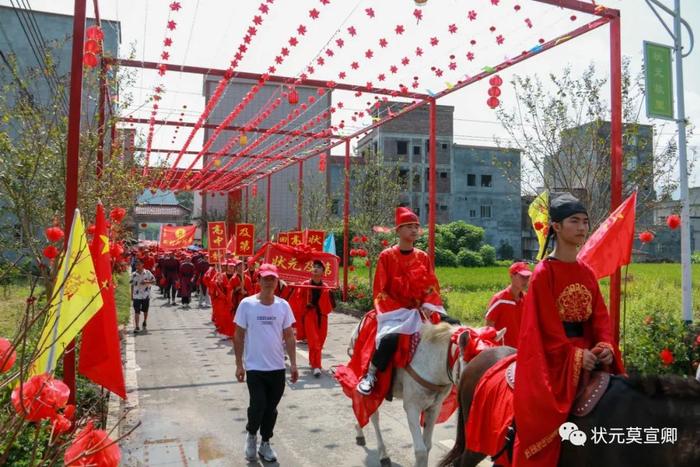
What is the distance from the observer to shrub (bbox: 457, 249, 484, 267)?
41.2 meters

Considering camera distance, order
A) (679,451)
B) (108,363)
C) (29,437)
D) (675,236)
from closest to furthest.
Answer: (679,451) → (108,363) → (29,437) → (675,236)

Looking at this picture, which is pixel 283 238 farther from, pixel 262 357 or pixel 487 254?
pixel 487 254

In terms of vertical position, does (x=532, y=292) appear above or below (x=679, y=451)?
above

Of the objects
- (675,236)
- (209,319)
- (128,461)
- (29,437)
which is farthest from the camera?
(675,236)

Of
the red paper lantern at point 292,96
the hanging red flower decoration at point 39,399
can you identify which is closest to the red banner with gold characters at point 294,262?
the red paper lantern at point 292,96

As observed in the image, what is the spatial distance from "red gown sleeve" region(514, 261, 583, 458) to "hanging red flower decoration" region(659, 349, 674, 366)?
451 cm

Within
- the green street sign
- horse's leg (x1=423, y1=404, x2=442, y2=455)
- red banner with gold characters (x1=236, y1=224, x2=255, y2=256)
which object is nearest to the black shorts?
red banner with gold characters (x1=236, y1=224, x2=255, y2=256)

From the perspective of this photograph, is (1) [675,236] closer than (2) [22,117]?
No

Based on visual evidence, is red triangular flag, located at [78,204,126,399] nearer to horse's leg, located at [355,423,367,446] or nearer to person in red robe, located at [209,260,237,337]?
horse's leg, located at [355,423,367,446]

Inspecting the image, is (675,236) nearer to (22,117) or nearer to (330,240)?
(330,240)

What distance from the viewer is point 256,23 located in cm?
785

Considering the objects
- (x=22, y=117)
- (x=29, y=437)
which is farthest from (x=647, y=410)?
(x=22, y=117)

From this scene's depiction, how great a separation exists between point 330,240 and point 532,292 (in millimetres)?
13896

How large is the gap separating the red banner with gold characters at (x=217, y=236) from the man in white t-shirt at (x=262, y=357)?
9.43 metres
